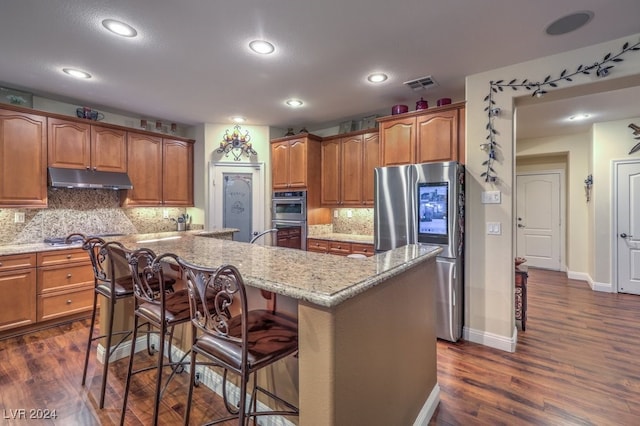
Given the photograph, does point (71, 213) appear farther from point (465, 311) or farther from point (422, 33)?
point (465, 311)

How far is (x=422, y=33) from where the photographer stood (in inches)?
90.4

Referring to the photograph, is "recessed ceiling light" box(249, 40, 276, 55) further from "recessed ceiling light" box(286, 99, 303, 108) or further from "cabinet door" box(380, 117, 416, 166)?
"cabinet door" box(380, 117, 416, 166)

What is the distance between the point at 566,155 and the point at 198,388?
277 inches

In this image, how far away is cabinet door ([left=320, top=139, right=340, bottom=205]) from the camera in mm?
4581

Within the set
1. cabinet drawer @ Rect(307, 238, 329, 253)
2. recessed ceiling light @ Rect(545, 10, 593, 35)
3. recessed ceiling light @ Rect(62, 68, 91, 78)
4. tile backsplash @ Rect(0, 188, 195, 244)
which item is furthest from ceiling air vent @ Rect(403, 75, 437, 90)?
tile backsplash @ Rect(0, 188, 195, 244)

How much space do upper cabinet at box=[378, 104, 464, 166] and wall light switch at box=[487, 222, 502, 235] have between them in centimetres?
73

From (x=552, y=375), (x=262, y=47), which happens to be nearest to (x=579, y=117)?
(x=552, y=375)

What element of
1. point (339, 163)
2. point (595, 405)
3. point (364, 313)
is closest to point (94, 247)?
point (364, 313)

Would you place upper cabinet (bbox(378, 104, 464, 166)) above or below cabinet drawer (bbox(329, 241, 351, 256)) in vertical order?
above

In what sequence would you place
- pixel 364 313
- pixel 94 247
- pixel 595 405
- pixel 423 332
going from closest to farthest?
pixel 364 313 → pixel 423 332 → pixel 595 405 → pixel 94 247

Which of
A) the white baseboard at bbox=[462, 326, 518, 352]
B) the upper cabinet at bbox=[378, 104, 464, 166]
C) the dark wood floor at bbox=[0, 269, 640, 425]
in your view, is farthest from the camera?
the upper cabinet at bbox=[378, 104, 464, 166]

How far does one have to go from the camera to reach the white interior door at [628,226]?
4523mm

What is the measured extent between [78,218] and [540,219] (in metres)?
8.06

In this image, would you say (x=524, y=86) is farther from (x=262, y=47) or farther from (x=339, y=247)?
(x=339, y=247)
